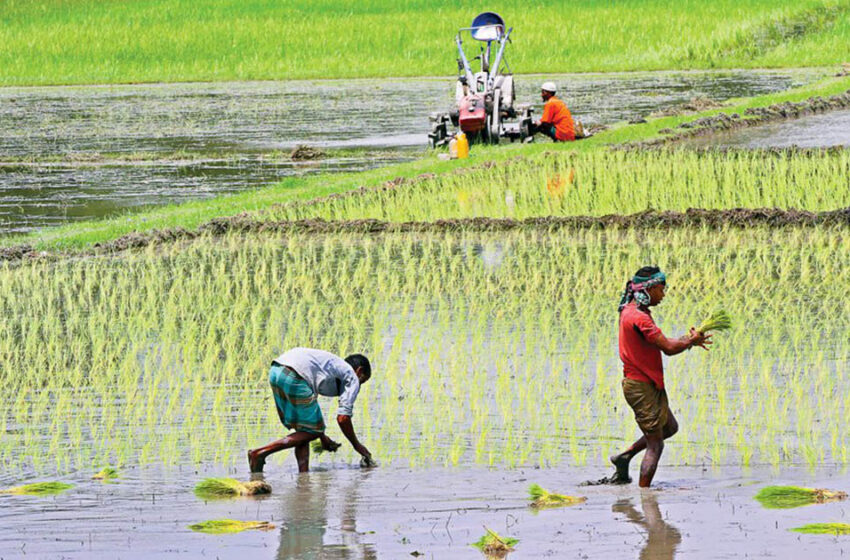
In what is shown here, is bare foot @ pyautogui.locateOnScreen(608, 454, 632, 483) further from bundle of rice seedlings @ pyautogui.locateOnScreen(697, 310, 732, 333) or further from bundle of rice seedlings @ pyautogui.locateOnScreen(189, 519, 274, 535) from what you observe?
bundle of rice seedlings @ pyautogui.locateOnScreen(189, 519, 274, 535)

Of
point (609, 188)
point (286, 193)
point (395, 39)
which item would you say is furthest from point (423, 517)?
point (395, 39)

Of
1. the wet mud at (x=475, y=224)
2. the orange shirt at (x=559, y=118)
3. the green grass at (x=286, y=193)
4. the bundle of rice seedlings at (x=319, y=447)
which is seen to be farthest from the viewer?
the orange shirt at (x=559, y=118)

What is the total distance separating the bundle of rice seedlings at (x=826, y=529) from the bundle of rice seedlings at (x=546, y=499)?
99 centimetres

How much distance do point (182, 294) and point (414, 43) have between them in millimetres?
31867

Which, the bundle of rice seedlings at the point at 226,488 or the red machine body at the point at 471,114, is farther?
the red machine body at the point at 471,114

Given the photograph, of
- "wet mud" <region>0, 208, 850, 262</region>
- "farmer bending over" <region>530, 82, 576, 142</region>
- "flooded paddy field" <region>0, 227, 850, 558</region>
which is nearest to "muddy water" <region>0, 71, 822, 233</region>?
"farmer bending over" <region>530, 82, 576, 142</region>

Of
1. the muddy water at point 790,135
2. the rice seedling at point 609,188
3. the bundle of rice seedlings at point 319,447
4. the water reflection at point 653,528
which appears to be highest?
the muddy water at point 790,135

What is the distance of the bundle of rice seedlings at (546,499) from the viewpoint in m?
6.45

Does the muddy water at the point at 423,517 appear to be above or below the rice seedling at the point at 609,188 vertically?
below

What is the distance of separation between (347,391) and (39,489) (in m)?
1.42

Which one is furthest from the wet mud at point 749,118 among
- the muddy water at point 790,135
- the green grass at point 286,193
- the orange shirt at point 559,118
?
the orange shirt at point 559,118

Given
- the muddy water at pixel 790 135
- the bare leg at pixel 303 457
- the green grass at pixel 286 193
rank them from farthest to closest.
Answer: the muddy water at pixel 790 135
the green grass at pixel 286 193
the bare leg at pixel 303 457

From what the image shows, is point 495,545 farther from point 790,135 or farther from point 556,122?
point 790,135

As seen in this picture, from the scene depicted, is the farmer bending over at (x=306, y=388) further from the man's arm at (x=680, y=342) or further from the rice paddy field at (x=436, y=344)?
the man's arm at (x=680, y=342)
